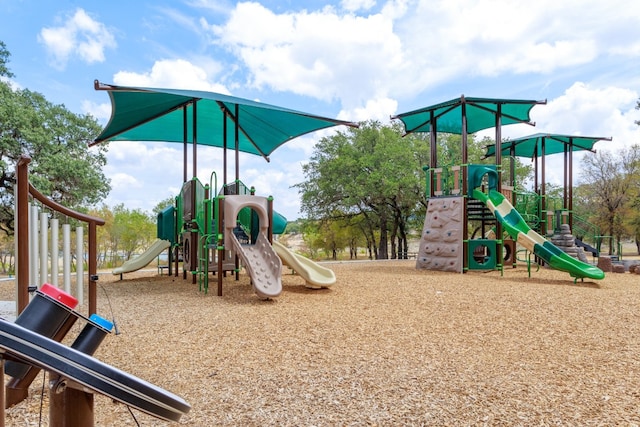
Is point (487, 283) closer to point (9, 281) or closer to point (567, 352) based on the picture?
point (567, 352)

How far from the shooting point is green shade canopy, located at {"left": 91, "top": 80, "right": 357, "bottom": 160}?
877 cm

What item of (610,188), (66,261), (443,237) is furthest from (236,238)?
(610,188)

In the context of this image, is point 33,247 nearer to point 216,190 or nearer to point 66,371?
point 66,371

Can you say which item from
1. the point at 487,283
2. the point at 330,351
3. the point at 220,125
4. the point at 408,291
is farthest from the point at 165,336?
the point at 220,125

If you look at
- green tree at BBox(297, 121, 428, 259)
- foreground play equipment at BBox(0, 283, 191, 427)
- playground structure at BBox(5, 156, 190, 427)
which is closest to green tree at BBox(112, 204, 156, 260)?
green tree at BBox(297, 121, 428, 259)

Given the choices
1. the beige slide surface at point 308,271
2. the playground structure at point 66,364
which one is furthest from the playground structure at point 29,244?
the beige slide surface at point 308,271

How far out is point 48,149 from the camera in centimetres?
1631

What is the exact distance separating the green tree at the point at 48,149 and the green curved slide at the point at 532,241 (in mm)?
14127

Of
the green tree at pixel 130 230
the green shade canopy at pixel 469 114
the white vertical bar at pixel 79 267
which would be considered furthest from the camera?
the green tree at pixel 130 230

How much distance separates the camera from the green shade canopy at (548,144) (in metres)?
16.8

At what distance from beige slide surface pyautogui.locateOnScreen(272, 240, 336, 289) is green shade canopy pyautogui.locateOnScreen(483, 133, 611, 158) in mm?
10615

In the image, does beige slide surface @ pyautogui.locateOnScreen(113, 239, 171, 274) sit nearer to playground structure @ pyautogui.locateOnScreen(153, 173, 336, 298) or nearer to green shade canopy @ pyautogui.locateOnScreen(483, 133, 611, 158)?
playground structure @ pyautogui.locateOnScreen(153, 173, 336, 298)

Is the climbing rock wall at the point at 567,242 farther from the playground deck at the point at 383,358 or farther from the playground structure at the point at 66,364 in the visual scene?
Result: the playground structure at the point at 66,364

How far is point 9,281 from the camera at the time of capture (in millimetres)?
11641
